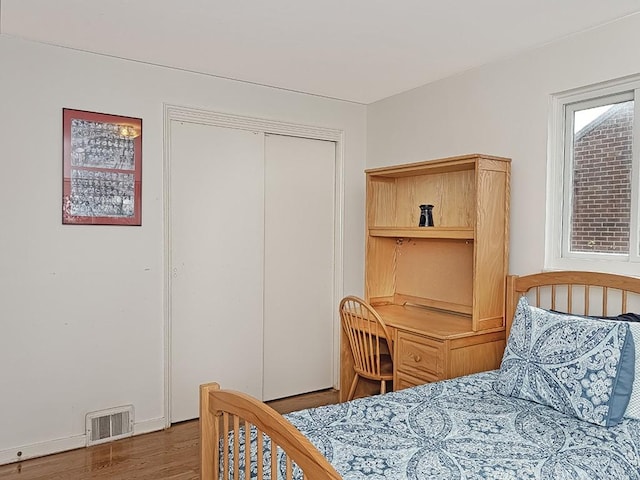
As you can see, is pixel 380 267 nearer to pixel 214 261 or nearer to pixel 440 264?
pixel 440 264

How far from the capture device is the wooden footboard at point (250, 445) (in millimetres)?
1286

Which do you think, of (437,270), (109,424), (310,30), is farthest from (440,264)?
(109,424)

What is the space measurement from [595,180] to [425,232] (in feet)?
3.43

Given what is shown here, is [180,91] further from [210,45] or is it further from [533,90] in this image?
[533,90]

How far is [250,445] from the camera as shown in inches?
66.1

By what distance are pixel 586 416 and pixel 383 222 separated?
217cm

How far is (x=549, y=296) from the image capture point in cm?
285

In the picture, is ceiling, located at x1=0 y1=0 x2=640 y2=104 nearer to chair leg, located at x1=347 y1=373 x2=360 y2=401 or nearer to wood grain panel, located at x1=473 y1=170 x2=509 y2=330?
wood grain panel, located at x1=473 y1=170 x2=509 y2=330

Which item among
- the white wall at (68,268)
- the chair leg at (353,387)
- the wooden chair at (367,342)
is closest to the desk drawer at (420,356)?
the wooden chair at (367,342)

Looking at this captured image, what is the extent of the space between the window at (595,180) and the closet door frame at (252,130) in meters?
1.70

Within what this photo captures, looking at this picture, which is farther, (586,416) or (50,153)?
(50,153)

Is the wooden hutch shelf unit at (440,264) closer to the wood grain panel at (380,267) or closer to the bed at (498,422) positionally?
the wood grain panel at (380,267)

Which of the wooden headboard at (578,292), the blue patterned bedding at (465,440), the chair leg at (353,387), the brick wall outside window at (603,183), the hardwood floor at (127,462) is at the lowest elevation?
the hardwood floor at (127,462)

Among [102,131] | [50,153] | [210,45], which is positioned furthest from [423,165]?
[50,153]
